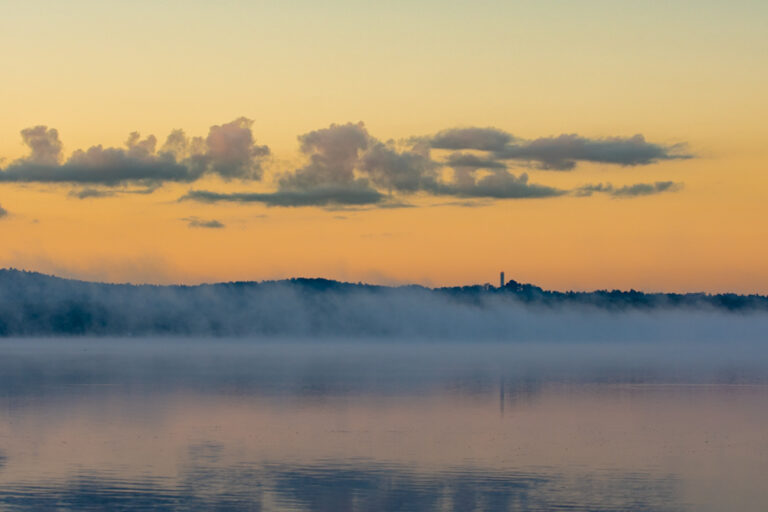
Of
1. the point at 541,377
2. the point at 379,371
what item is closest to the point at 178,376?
the point at 379,371

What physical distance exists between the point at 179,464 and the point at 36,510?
378 inches

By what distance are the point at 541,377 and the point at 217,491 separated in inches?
2833

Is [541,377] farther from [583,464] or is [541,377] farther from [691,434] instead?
[583,464]

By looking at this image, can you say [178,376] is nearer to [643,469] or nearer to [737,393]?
[737,393]

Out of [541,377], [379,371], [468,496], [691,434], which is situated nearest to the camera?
[468,496]

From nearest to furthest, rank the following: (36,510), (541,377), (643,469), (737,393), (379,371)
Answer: (36,510)
(643,469)
(737,393)
(541,377)
(379,371)

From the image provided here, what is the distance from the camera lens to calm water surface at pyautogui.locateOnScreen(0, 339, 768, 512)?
3494cm

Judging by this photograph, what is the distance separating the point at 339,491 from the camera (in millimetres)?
35938

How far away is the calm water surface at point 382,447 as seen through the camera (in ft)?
115

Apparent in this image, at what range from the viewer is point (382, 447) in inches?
1854

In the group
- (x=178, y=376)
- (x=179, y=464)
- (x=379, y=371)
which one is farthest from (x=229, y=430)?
(x=379, y=371)

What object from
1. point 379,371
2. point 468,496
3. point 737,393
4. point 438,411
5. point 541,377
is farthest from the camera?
point 379,371

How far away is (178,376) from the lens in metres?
105

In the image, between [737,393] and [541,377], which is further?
[541,377]
